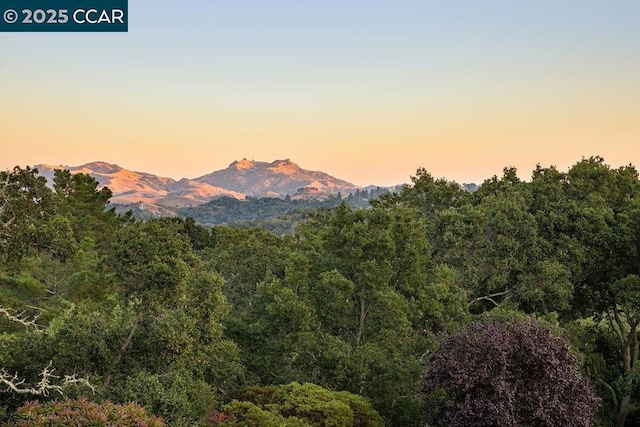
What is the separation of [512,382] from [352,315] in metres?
5.45

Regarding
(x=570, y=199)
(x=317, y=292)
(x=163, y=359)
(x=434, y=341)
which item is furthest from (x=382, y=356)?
(x=570, y=199)

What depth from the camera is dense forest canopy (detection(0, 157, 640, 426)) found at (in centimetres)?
994

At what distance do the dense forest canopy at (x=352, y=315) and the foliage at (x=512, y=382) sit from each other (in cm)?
4

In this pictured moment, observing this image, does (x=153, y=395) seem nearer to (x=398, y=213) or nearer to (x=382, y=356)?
(x=382, y=356)

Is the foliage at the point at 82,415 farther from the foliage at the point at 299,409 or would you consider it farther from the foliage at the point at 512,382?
the foliage at the point at 512,382

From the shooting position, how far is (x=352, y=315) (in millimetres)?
15914

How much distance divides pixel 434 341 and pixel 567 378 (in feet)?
12.2

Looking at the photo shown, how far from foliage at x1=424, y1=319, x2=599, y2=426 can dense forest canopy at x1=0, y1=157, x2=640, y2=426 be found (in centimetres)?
4

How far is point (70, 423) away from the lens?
7.31 m

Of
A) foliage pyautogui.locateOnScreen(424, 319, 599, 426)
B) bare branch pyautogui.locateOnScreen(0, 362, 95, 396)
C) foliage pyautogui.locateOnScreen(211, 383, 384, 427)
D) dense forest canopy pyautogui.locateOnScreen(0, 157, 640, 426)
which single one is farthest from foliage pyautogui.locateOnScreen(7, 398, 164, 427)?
foliage pyautogui.locateOnScreen(424, 319, 599, 426)

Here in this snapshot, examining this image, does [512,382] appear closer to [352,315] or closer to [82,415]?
[352,315]

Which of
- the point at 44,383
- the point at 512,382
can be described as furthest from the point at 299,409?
the point at 44,383

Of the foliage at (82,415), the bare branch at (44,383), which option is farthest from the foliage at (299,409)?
the bare branch at (44,383)

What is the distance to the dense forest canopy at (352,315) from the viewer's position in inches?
391
